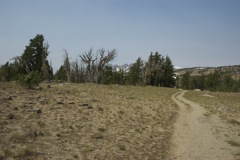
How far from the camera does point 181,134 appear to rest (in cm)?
1853

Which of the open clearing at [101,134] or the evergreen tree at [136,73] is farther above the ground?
the evergreen tree at [136,73]

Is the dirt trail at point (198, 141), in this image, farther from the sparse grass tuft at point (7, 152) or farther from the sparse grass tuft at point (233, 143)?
the sparse grass tuft at point (7, 152)

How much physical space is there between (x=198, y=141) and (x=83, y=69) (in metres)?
64.5

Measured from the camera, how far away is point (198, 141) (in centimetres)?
1697

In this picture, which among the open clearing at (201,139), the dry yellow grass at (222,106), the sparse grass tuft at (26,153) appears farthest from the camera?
the dry yellow grass at (222,106)

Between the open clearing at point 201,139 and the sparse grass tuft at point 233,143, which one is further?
the sparse grass tuft at point 233,143

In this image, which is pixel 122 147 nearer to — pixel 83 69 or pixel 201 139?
pixel 201 139

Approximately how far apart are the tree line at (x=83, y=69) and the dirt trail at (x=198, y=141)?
17.8 metres

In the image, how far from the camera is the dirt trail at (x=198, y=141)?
14.1 m


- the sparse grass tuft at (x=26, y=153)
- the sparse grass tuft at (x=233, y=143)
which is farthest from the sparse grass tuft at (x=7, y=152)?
the sparse grass tuft at (x=233, y=143)

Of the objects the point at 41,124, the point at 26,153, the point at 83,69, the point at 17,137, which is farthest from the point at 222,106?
the point at 83,69

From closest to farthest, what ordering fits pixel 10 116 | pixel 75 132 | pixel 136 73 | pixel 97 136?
1. pixel 97 136
2. pixel 75 132
3. pixel 10 116
4. pixel 136 73

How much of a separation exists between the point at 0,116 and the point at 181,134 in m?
11.9

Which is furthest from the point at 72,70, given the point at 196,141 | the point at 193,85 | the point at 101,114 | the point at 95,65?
the point at 196,141
